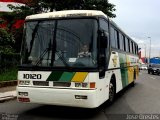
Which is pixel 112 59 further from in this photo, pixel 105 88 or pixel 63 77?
pixel 63 77

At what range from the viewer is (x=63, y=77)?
31.3ft

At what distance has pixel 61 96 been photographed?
941 centimetres

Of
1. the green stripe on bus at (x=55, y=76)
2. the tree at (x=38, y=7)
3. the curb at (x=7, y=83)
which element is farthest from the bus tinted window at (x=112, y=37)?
the tree at (x=38, y=7)

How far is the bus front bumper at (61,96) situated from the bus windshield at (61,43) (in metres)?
0.72

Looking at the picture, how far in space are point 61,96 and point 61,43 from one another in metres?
1.54

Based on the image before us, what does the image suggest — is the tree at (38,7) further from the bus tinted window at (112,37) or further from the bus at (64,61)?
the bus at (64,61)

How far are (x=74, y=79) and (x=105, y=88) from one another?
4.88ft

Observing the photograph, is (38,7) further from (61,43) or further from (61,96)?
(61,96)

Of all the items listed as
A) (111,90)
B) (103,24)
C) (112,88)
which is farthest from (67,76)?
(112,88)


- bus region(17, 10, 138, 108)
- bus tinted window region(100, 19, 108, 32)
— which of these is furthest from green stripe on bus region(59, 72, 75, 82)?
bus tinted window region(100, 19, 108, 32)

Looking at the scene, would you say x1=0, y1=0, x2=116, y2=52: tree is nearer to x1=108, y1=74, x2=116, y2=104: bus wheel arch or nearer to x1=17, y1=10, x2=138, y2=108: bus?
x1=108, y1=74, x2=116, y2=104: bus wheel arch

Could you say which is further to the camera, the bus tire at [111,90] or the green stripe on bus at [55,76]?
the bus tire at [111,90]

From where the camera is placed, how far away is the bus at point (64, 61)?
9398mm

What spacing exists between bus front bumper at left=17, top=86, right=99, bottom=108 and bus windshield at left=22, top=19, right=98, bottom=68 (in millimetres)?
722
